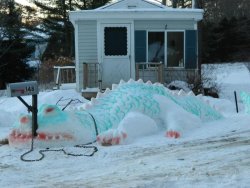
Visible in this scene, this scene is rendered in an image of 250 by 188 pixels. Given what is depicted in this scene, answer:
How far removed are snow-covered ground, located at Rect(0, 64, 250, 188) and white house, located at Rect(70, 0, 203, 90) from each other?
8.86 metres

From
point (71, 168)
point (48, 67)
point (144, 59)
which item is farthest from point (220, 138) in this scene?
point (48, 67)

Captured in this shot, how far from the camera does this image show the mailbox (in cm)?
692

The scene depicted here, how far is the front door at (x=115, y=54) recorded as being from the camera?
16734 millimetres

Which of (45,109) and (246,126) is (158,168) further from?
(246,126)

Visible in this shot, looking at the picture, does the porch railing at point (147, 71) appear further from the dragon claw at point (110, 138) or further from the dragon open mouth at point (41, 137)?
the dragon open mouth at point (41, 137)

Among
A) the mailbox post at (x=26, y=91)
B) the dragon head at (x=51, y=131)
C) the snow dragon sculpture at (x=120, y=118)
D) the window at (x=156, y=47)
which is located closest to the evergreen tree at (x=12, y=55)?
the window at (x=156, y=47)

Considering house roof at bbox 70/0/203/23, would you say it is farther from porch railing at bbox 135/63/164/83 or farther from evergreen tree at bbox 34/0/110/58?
evergreen tree at bbox 34/0/110/58

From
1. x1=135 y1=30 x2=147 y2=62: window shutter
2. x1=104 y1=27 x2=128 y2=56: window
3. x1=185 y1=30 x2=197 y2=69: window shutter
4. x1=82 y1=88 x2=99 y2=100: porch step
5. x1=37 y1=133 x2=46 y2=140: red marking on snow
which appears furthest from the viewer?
x1=185 y1=30 x2=197 y2=69: window shutter

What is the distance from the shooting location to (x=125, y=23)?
656 inches

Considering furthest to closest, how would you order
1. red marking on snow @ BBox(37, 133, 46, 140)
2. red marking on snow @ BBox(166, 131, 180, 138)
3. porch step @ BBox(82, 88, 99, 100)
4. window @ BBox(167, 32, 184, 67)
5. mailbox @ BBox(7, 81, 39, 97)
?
window @ BBox(167, 32, 184, 67) < porch step @ BBox(82, 88, 99, 100) < red marking on snow @ BBox(166, 131, 180, 138) < red marking on snow @ BBox(37, 133, 46, 140) < mailbox @ BBox(7, 81, 39, 97)

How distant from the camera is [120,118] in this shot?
821 centimetres

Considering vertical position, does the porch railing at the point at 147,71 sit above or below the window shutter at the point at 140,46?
below

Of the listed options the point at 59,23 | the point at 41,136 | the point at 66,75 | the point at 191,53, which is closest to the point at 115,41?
the point at 191,53

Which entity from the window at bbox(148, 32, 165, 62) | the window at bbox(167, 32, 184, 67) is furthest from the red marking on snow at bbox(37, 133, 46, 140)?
the window at bbox(167, 32, 184, 67)
